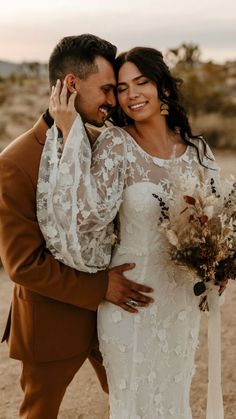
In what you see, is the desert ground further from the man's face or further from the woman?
the man's face

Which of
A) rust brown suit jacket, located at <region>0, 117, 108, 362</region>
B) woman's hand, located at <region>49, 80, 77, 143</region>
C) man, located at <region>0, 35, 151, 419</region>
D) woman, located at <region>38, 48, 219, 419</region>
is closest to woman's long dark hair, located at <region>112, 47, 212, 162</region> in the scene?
woman, located at <region>38, 48, 219, 419</region>

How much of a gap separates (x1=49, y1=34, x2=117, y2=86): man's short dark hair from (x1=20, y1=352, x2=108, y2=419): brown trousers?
1273 millimetres

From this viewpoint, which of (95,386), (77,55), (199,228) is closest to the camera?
(199,228)

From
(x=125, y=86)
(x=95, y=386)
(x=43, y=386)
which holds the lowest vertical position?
(x=95, y=386)

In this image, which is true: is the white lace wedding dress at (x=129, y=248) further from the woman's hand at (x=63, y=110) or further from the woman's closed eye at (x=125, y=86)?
the woman's closed eye at (x=125, y=86)

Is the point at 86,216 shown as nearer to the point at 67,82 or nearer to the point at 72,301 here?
the point at 72,301

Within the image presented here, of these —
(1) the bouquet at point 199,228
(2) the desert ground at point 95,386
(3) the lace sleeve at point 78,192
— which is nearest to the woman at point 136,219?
(3) the lace sleeve at point 78,192

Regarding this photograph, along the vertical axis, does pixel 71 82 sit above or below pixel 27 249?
above

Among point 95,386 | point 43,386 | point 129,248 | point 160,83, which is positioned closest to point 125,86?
point 160,83

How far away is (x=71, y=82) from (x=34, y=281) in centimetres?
86

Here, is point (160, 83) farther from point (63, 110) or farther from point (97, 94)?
point (63, 110)

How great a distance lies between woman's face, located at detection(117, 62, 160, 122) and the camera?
2.73m

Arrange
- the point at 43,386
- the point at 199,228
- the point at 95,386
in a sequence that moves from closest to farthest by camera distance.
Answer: the point at 199,228
the point at 43,386
the point at 95,386

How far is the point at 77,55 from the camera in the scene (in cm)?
267
